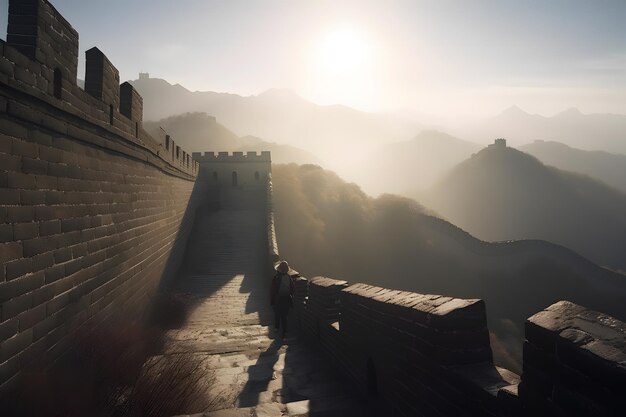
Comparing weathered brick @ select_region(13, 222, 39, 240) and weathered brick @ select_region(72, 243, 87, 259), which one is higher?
weathered brick @ select_region(13, 222, 39, 240)

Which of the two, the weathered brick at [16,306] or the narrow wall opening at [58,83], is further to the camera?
the narrow wall opening at [58,83]

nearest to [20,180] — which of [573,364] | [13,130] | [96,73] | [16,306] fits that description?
[13,130]

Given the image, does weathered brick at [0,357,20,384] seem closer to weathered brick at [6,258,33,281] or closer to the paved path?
weathered brick at [6,258,33,281]

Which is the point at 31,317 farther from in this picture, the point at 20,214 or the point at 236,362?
the point at 236,362

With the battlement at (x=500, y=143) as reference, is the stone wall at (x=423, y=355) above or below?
below

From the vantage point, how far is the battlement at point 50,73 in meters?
3.24

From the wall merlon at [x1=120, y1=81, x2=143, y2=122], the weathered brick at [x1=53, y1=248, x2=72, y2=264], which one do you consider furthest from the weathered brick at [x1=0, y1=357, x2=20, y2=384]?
the wall merlon at [x1=120, y1=81, x2=143, y2=122]

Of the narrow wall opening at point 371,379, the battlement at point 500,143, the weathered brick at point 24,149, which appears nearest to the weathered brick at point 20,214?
the weathered brick at point 24,149

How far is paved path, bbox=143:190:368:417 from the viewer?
3.66 m

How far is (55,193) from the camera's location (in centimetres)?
398

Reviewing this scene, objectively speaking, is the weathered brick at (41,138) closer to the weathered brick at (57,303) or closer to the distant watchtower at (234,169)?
the weathered brick at (57,303)

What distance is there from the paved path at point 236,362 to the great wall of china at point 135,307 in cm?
→ 6

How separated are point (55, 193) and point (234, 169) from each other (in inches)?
1076

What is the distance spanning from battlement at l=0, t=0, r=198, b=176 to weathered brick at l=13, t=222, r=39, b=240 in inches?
38.0
